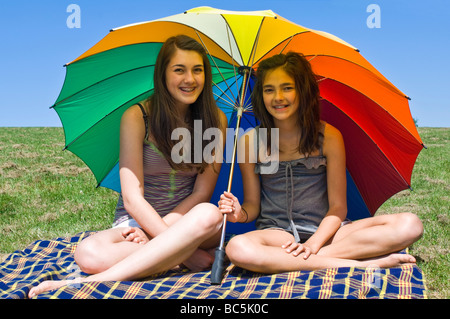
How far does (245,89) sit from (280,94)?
0.49 metres

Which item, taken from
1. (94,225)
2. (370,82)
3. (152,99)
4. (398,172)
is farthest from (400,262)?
(94,225)

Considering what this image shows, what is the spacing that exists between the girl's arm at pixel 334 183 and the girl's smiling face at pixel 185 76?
1.19 meters

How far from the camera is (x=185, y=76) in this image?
362 centimetres

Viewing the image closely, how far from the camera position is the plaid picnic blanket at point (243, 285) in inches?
118

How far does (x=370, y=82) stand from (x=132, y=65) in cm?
205

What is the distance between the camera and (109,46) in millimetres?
3656

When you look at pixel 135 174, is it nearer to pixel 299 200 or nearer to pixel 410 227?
pixel 299 200

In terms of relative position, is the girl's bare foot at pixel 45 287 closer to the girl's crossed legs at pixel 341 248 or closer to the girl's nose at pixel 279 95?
the girl's crossed legs at pixel 341 248

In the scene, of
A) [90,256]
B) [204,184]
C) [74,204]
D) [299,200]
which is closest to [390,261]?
[299,200]

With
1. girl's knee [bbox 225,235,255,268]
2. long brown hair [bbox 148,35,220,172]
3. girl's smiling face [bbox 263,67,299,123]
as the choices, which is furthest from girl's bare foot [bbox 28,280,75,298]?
girl's smiling face [bbox 263,67,299,123]

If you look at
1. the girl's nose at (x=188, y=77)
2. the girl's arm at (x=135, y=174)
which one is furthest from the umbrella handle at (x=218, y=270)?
the girl's nose at (x=188, y=77)

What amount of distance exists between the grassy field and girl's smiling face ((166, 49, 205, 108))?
2473mm

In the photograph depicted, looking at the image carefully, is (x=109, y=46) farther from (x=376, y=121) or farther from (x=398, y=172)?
(x=398, y=172)

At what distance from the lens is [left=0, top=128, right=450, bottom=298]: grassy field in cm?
465
